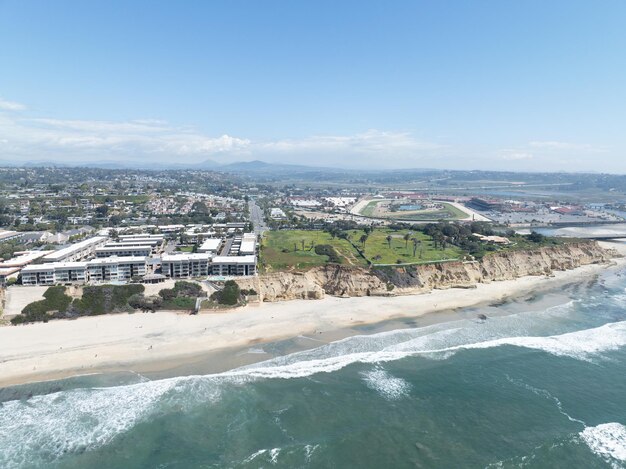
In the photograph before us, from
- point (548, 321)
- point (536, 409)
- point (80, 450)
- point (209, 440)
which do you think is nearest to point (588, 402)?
point (536, 409)

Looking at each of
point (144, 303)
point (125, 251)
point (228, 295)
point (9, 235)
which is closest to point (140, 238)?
point (125, 251)

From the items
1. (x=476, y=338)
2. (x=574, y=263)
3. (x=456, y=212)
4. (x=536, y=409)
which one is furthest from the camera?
(x=456, y=212)

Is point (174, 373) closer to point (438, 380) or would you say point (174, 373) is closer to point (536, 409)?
point (438, 380)

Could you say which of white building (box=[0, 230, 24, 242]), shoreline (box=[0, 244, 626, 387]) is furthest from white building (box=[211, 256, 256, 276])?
white building (box=[0, 230, 24, 242])

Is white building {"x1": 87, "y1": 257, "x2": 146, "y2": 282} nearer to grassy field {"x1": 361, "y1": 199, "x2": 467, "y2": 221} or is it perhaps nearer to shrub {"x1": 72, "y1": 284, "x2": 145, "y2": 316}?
shrub {"x1": 72, "y1": 284, "x2": 145, "y2": 316}

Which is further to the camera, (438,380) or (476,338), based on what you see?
(476,338)
